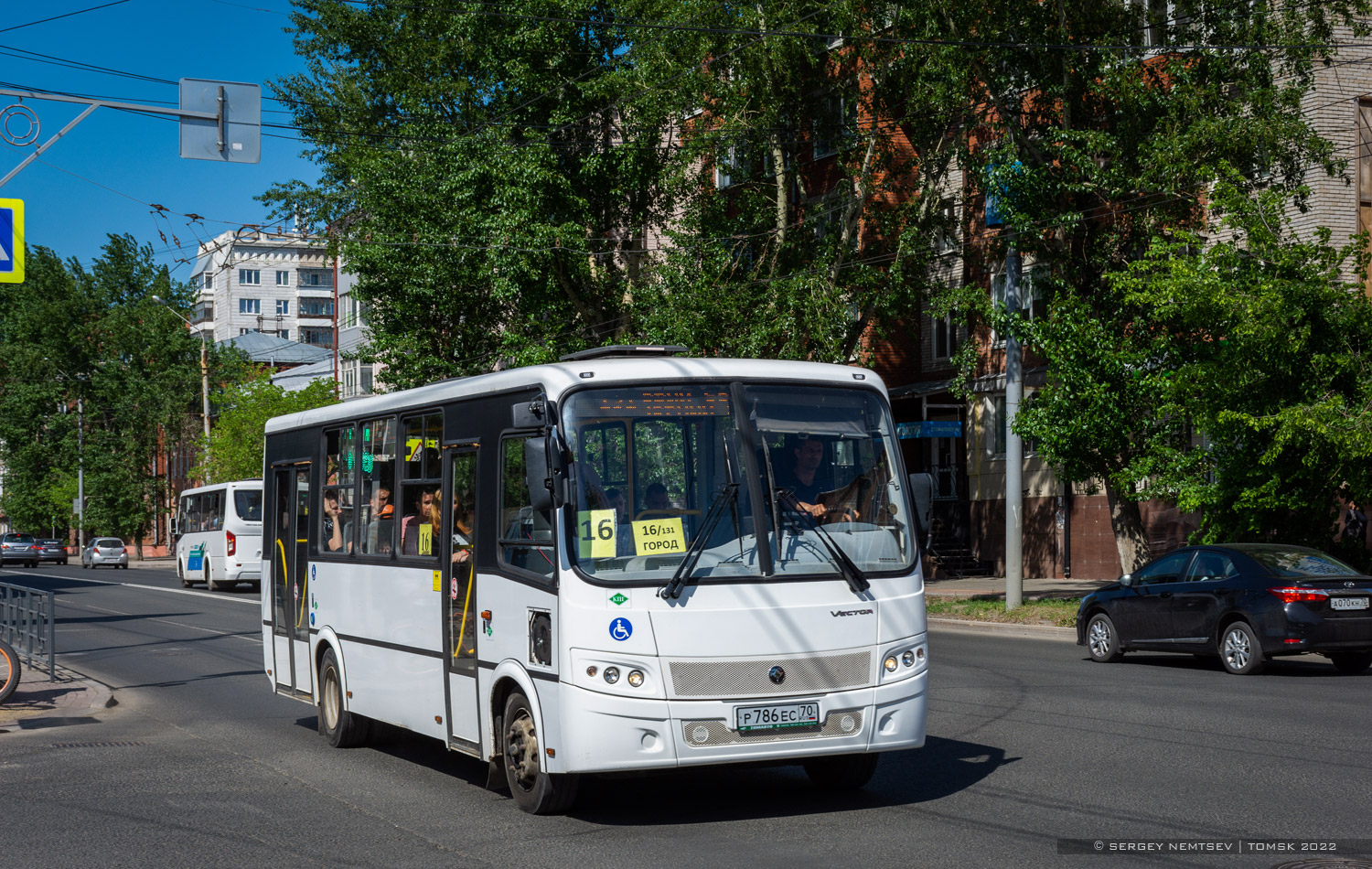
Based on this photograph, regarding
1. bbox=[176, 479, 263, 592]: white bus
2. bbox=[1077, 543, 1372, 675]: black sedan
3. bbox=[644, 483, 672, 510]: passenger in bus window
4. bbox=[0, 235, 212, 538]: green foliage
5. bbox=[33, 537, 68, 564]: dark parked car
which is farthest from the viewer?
bbox=[0, 235, 212, 538]: green foliage

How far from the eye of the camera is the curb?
72.4 feet

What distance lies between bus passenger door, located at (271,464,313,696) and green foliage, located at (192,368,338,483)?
163 feet

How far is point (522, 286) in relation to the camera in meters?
33.8

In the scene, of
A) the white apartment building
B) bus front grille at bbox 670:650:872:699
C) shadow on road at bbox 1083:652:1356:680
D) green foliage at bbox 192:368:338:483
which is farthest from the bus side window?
the white apartment building

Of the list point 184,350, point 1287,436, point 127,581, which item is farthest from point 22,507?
point 1287,436

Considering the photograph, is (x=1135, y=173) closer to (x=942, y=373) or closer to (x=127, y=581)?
(x=942, y=373)

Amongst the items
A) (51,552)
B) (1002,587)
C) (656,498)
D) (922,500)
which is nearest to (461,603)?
(656,498)

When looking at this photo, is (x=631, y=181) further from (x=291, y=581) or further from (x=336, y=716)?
(x=336, y=716)

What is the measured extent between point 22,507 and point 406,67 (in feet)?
219

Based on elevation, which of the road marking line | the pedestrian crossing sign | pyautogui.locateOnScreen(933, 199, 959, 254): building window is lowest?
the road marking line

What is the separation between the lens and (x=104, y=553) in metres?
71.9

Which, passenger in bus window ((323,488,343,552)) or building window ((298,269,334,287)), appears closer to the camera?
passenger in bus window ((323,488,343,552))

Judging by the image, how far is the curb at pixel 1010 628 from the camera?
869 inches

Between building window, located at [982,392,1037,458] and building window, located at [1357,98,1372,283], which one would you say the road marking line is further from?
building window, located at [1357,98,1372,283]
